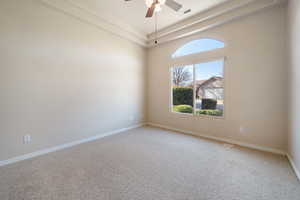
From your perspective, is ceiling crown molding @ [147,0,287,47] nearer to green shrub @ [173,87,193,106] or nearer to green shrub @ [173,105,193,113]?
green shrub @ [173,87,193,106]

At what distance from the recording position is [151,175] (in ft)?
6.31

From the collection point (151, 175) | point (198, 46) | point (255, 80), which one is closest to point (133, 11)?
point (198, 46)

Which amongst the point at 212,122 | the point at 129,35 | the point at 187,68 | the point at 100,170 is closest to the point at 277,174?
the point at 212,122

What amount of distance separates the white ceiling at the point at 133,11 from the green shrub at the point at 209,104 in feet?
7.60

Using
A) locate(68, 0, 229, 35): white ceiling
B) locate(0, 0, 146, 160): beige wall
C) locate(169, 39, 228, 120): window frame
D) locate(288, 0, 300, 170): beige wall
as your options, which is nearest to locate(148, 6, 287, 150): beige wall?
locate(169, 39, 228, 120): window frame

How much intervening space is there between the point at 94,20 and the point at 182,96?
3.24 meters

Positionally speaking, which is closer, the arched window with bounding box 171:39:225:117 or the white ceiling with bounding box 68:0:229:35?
the white ceiling with bounding box 68:0:229:35

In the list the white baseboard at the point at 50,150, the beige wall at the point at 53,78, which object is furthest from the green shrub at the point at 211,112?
the white baseboard at the point at 50,150

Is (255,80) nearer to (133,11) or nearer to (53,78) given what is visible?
(133,11)

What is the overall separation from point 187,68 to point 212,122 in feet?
5.84

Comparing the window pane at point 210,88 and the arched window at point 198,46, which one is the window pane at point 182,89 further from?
the arched window at point 198,46

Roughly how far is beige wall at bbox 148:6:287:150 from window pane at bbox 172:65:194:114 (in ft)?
2.51

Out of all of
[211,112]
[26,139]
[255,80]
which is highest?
[255,80]

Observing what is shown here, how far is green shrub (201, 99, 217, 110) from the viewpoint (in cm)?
346
